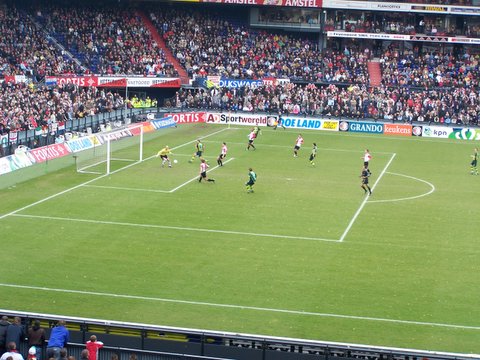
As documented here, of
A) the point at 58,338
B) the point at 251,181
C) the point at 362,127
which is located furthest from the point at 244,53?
the point at 58,338

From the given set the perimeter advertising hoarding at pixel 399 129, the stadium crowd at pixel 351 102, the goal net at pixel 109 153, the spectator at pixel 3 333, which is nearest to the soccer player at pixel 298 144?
the goal net at pixel 109 153

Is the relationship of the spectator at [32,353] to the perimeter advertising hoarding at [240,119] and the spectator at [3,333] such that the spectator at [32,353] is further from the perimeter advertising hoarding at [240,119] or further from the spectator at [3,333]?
the perimeter advertising hoarding at [240,119]

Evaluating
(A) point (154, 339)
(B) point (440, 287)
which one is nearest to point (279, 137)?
(B) point (440, 287)

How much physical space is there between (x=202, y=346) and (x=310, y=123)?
53271 mm

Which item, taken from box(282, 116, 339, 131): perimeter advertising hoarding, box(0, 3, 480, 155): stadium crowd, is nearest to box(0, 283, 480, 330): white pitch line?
box(0, 3, 480, 155): stadium crowd

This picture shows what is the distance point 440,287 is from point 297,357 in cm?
1115

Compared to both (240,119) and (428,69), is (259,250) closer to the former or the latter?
(240,119)

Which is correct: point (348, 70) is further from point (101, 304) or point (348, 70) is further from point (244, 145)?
point (101, 304)

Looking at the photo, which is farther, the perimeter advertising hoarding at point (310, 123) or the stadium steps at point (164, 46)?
the stadium steps at point (164, 46)

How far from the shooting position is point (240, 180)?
4797 cm

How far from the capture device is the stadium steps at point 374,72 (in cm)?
8400

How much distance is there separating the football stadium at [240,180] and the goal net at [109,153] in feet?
0.74

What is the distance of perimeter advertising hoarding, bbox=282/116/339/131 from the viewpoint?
7219cm

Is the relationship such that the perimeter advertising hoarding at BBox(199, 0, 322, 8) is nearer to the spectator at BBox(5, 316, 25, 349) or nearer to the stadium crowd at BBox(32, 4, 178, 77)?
the stadium crowd at BBox(32, 4, 178, 77)
